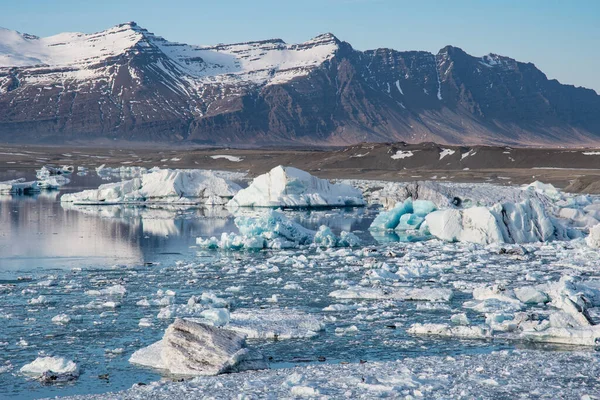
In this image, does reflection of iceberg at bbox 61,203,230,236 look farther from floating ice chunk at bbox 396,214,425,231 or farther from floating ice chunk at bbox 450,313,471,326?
floating ice chunk at bbox 450,313,471,326

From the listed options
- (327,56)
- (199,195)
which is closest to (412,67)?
(327,56)

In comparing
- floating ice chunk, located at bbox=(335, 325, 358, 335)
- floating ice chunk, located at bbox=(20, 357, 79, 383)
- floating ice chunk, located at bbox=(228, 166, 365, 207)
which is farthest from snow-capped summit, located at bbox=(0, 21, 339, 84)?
floating ice chunk, located at bbox=(20, 357, 79, 383)

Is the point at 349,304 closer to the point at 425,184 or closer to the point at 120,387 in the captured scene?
the point at 120,387

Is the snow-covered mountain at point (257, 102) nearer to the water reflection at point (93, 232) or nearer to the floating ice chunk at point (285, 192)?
the floating ice chunk at point (285, 192)

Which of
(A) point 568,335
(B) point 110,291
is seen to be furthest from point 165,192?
(A) point 568,335

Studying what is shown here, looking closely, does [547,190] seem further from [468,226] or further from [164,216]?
[164,216]

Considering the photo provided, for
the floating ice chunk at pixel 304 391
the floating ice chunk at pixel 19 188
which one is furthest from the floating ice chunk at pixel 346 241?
the floating ice chunk at pixel 19 188
